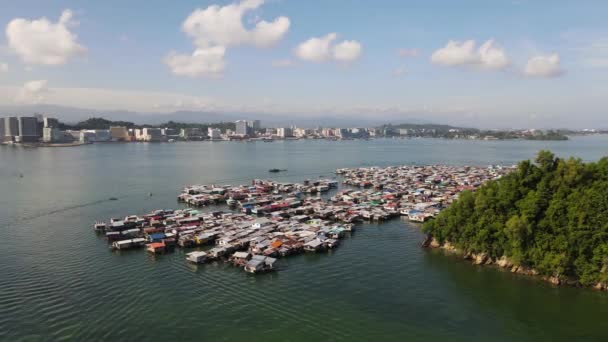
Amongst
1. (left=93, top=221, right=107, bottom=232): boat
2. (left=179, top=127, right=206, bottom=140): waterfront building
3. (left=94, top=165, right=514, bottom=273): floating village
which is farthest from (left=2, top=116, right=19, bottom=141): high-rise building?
(left=93, top=221, right=107, bottom=232): boat

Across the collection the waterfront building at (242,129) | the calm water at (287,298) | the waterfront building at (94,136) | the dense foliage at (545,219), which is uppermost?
the waterfront building at (242,129)

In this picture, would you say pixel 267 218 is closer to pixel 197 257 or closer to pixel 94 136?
pixel 197 257

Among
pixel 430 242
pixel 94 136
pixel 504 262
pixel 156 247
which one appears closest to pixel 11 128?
pixel 94 136

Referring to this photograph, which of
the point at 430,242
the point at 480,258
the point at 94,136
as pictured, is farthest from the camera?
the point at 94,136

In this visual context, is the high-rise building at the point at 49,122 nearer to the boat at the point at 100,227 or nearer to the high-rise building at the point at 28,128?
the high-rise building at the point at 28,128

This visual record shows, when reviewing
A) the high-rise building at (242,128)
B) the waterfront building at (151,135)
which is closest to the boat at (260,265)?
the waterfront building at (151,135)

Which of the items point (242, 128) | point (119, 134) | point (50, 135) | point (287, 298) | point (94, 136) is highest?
point (242, 128)
